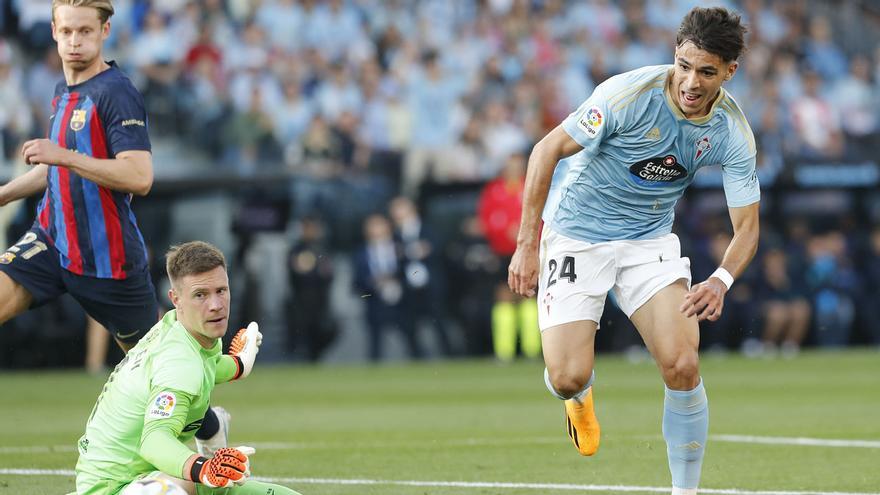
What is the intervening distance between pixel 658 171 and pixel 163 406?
10.0 feet

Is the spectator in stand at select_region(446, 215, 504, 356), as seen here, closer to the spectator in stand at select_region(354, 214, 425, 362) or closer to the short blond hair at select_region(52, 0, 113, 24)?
the spectator in stand at select_region(354, 214, 425, 362)

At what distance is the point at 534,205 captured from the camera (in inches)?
282

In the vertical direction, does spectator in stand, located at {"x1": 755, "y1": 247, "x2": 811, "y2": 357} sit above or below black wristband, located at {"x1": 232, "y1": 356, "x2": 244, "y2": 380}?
below

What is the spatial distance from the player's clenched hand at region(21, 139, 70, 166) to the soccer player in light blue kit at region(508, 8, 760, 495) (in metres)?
2.31

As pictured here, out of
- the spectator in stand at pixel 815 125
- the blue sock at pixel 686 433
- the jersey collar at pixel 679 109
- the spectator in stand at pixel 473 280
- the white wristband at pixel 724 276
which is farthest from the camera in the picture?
the spectator in stand at pixel 815 125

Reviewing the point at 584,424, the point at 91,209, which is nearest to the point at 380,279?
the point at 584,424

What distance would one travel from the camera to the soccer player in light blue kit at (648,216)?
6969 millimetres

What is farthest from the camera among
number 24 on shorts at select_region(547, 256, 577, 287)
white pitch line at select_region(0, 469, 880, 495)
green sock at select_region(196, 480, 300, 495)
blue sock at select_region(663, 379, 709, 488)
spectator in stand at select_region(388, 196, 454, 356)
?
spectator in stand at select_region(388, 196, 454, 356)

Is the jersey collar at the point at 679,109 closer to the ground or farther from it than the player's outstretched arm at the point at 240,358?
farther from it

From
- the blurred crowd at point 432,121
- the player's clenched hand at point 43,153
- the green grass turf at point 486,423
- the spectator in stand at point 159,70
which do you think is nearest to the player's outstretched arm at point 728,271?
the green grass turf at point 486,423

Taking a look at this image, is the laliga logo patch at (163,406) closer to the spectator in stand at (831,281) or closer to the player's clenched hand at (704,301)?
the player's clenched hand at (704,301)

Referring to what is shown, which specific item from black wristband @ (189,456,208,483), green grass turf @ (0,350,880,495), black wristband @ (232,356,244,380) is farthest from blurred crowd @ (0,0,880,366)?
black wristband @ (189,456,208,483)

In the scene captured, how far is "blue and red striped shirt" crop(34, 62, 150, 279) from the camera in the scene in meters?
7.30

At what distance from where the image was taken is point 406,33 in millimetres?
22766
